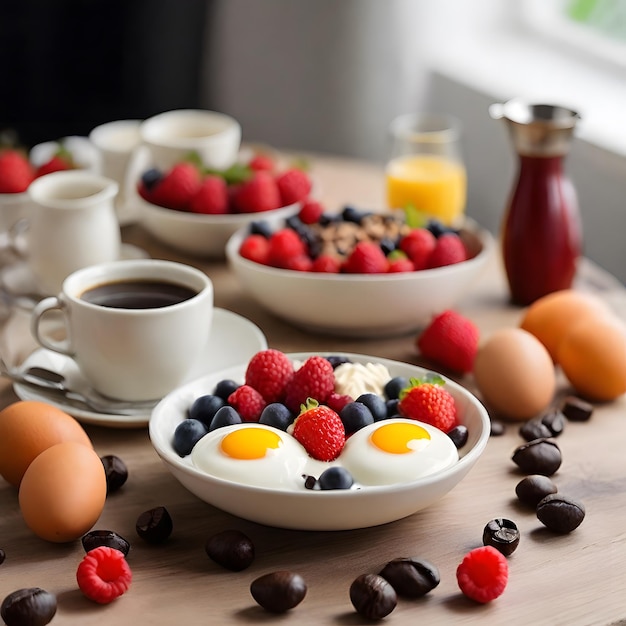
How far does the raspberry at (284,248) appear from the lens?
1.42 m

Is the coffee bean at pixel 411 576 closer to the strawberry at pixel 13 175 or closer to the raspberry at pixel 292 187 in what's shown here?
the raspberry at pixel 292 187

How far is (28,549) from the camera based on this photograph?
911mm

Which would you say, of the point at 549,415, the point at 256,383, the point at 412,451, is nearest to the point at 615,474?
the point at 549,415

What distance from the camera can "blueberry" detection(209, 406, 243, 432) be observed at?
0.98 meters

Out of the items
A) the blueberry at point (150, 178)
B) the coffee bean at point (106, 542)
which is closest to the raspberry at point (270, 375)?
the coffee bean at point (106, 542)

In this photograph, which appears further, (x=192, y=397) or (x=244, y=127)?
(x=244, y=127)

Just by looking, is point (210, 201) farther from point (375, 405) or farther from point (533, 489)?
point (533, 489)

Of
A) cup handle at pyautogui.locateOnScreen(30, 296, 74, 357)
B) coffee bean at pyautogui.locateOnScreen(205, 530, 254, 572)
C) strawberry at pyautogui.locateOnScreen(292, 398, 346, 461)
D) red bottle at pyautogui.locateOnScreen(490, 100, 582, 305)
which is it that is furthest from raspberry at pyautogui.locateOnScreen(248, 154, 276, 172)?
coffee bean at pyautogui.locateOnScreen(205, 530, 254, 572)

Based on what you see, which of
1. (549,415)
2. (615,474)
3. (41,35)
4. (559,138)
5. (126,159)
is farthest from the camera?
(41,35)

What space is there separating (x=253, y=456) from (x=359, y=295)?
0.47 meters

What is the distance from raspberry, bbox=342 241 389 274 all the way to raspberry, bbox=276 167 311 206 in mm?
354

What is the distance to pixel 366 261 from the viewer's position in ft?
4.48

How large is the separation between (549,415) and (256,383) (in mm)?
373

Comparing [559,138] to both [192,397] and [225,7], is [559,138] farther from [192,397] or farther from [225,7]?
[225,7]
